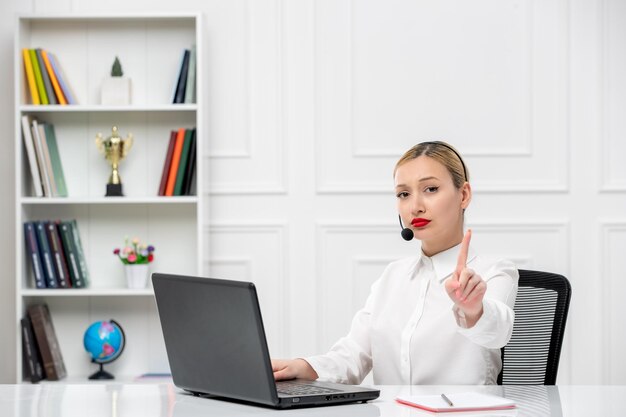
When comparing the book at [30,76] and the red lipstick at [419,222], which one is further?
the book at [30,76]

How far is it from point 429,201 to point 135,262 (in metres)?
1.89

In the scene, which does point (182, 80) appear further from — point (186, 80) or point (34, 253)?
point (34, 253)

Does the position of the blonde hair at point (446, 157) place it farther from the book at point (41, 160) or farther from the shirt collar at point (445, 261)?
the book at point (41, 160)

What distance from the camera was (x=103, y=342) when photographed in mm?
3393

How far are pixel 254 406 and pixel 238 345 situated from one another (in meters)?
0.11

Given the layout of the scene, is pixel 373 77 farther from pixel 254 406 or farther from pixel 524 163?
pixel 254 406

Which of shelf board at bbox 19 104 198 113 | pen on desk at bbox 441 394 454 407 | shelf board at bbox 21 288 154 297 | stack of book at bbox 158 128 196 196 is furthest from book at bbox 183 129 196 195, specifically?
pen on desk at bbox 441 394 454 407

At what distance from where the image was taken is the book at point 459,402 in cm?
136

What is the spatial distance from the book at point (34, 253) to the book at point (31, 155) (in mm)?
142

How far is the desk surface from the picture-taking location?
1394 mm

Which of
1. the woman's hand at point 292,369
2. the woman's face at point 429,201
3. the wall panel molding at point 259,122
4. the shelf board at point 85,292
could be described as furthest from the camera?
the wall panel molding at point 259,122

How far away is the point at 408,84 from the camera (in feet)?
11.7

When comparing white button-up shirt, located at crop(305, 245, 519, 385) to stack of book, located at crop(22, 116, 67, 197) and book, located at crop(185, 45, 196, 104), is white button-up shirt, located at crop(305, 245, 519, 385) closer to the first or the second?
book, located at crop(185, 45, 196, 104)

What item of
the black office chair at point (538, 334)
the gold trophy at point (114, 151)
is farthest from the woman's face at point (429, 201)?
the gold trophy at point (114, 151)
